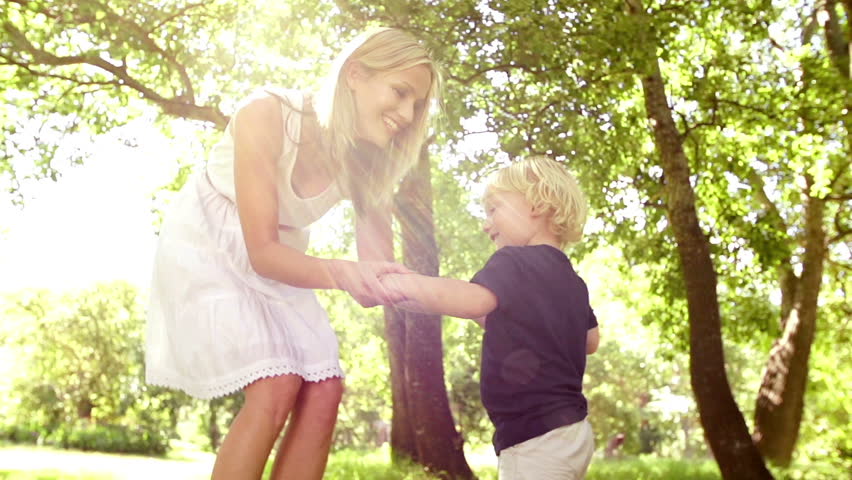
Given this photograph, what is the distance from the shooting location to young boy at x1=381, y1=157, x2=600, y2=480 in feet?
10.7

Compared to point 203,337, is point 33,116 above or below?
above

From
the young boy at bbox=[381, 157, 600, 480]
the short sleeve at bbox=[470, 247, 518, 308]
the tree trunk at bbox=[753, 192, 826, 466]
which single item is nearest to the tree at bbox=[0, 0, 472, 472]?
the tree trunk at bbox=[753, 192, 826, 466]

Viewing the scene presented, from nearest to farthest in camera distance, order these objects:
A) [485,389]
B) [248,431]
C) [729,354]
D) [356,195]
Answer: [248,431] → [485,389] → [356,195] → [729,354]

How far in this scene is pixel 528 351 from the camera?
3.39m

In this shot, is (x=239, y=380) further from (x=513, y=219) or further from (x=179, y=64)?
(x=179, y=64)

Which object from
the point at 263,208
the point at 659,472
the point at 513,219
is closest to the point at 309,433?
the point at 263,208

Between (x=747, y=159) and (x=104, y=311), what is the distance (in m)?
33.8

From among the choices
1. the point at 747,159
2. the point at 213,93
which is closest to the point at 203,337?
the point at 213,93

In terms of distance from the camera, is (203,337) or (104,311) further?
(104,311)

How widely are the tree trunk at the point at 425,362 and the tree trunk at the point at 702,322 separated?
9.89 feet

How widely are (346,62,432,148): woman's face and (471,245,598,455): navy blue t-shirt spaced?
2.41ft

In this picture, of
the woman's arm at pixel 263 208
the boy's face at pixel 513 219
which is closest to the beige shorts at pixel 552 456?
the boy's face at pixel 513 219

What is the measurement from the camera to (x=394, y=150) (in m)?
3.81

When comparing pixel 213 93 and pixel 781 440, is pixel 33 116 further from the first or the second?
pixel 781 440
